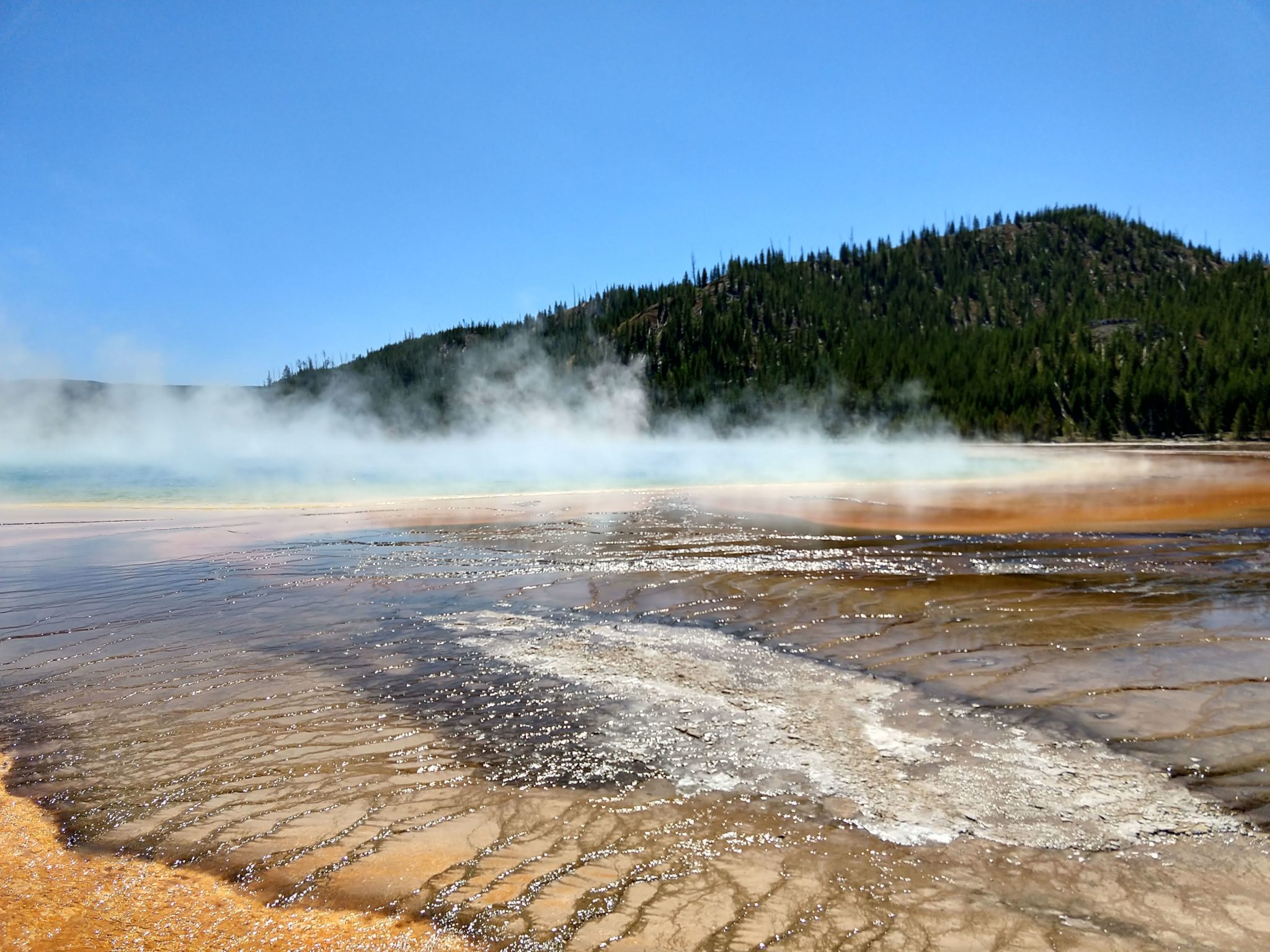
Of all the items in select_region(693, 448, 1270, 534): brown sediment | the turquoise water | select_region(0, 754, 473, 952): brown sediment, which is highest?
the turquoise water

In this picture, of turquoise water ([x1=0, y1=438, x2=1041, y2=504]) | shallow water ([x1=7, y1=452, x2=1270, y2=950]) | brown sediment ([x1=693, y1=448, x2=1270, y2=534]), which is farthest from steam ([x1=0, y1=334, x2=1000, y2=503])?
shallow water ([x1=7, y1=452, x2=1270, y2=950])

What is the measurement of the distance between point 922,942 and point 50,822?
4.70m

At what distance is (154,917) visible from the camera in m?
3.39

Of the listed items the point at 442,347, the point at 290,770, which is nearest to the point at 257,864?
the point at 290,770

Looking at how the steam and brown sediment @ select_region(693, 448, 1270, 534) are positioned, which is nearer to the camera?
brown sediment @ select_region(693, 448, 1270, 534)

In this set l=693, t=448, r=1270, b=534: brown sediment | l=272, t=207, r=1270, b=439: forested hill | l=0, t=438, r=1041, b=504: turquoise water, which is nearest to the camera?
l=693, t=448, r=1270, b=534: brown sediment

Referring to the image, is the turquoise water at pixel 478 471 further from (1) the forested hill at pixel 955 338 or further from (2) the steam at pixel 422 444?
(1) the forested hill at pixel 955 338

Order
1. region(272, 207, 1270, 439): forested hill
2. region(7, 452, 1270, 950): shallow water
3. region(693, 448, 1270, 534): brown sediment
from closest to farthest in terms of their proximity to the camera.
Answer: region(7, 452, 1270, 950): shallow water → region(693, 448, 1270, 534): brown sediment → region(272, 207, 1270, 439): forested hill

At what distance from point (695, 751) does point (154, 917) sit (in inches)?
123

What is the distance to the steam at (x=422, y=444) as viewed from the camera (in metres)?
33.2

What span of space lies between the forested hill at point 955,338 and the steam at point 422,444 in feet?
17.7

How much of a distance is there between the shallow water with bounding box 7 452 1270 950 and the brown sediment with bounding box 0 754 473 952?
5.6 inches

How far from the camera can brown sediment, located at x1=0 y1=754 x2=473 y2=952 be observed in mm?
3205

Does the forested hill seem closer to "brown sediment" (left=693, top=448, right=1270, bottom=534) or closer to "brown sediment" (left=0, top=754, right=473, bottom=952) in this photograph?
"brown sediment" (left=693, top=448, right=1270, bottom=534)
